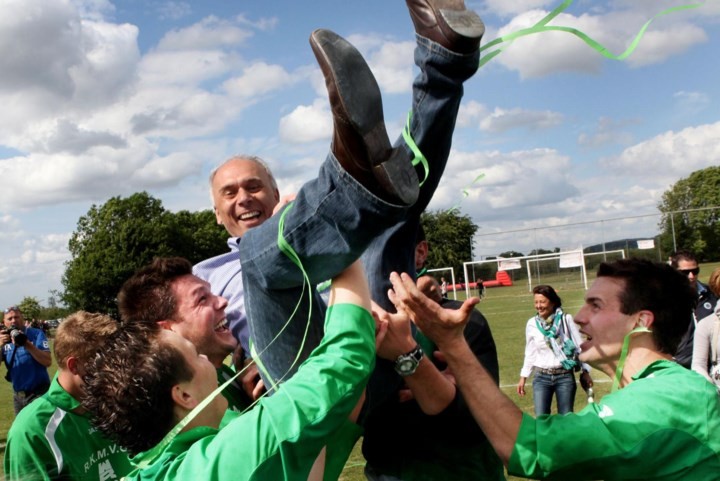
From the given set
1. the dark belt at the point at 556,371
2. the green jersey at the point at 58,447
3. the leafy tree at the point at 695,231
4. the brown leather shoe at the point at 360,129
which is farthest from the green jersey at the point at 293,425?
the leafy tree at the point at 695,231

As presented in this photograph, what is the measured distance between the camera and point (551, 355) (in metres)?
8.22

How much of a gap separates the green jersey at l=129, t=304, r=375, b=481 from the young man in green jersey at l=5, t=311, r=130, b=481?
1779 millimetres

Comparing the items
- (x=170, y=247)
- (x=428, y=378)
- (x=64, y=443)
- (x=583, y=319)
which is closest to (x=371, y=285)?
(x=428, y=378)

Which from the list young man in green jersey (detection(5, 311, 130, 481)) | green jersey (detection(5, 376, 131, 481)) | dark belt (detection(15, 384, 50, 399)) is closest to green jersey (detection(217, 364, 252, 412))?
young man in green jersey (detection(5, 311, 130, 481))

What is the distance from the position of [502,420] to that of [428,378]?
36 cm

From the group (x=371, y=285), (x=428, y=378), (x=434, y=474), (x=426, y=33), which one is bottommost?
(x=434, y=474)

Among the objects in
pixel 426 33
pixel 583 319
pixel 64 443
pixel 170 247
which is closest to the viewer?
pixel 426 33

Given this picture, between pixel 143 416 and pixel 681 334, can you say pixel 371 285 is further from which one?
pixel 681 334

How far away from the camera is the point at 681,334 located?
287 centimetres

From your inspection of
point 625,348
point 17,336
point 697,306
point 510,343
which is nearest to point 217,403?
point 625,348

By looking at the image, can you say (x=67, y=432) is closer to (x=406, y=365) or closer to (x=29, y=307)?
(x=406, y=365)

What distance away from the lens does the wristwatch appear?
2.58 metres

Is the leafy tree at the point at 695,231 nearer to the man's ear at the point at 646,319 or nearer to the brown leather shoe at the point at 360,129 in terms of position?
the man's ear at the point at 646,319

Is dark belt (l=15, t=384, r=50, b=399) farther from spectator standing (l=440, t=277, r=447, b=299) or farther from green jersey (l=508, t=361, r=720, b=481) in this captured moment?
green jersey (l=508, t=361, r=720, b=481)
